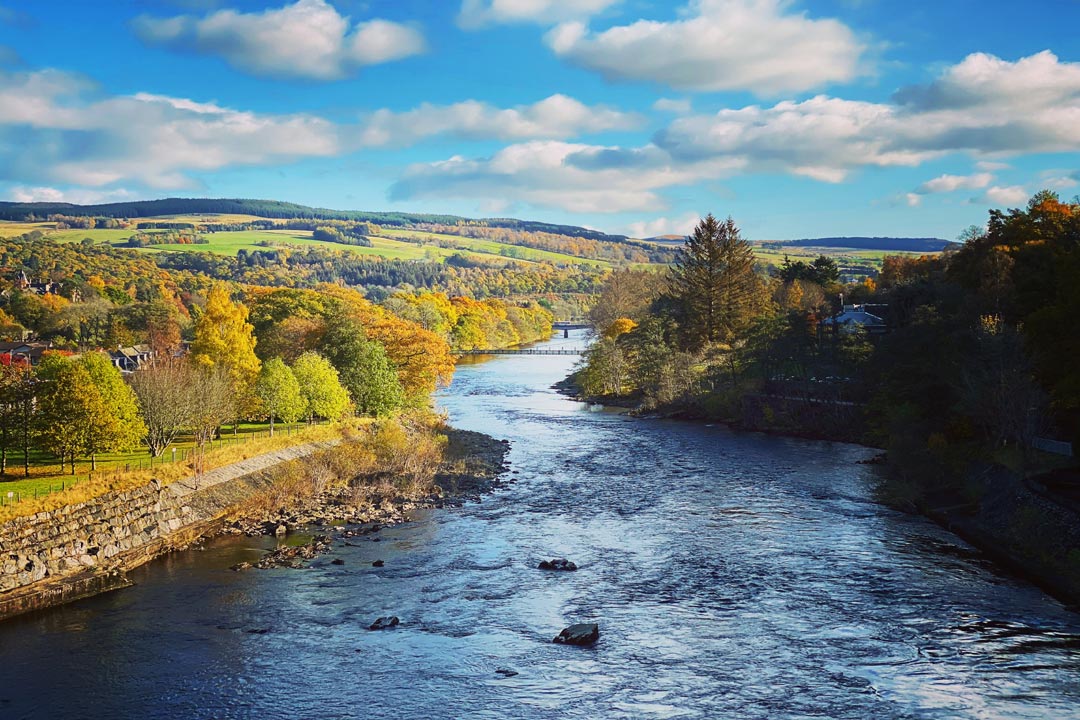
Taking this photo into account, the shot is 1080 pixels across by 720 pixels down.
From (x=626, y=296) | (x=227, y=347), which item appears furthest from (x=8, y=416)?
(x=626, y=296)

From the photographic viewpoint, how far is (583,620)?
2720 cm

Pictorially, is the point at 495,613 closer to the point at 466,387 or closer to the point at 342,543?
the point at 342,543

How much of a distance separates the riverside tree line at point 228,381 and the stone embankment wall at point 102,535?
395cm

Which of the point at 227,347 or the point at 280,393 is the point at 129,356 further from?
the point at 280,393

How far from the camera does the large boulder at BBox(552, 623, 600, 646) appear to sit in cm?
2539

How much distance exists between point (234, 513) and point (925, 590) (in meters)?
29.8

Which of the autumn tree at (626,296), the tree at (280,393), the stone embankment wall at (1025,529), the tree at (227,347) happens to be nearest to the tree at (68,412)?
the tree at (280,393)

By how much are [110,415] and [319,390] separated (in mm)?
17078

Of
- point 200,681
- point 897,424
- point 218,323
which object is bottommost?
point 200,681

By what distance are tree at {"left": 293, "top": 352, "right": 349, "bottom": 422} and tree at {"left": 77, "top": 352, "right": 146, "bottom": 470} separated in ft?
42.0

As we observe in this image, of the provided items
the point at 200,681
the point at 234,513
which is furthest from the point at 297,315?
the point at 200,681

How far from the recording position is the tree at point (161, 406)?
145ft

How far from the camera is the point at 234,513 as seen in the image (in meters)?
40.9

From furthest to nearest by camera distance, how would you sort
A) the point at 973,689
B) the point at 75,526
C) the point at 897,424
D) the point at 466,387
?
the point at 466,387
the point at 897,424
the point at 75,526
the point at 973,689
